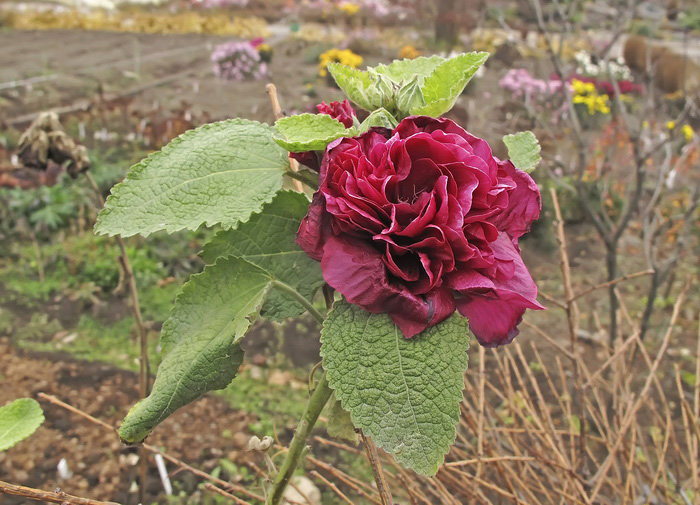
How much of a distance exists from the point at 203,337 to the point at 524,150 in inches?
16.1

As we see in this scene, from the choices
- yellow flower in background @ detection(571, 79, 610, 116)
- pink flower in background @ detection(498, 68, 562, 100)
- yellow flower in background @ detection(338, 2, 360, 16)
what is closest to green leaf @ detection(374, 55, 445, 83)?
yellow flower in background @ detection(571, 79, 610, 116)

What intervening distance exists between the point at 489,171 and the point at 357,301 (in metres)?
0.17

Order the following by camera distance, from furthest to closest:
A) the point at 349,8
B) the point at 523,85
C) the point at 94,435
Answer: the point at 349,8 → the point at 523,85 → the point at 94,435

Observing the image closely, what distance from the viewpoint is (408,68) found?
2.53 ft

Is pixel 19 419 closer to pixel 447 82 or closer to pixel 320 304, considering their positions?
pixel 447 82

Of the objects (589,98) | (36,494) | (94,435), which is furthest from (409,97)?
(589,98)

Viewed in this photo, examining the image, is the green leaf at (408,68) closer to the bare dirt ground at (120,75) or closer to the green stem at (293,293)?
the green stem at (293,293)

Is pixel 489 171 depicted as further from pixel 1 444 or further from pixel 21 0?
pixel 21 0

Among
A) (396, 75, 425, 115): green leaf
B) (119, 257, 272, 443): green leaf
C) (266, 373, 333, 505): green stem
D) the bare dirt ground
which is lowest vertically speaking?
the bare dirt ground

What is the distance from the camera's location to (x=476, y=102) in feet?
22.9

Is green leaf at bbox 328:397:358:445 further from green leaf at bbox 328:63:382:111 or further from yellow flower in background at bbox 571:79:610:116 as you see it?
yellow flower in background at bbox 571:79:610:116

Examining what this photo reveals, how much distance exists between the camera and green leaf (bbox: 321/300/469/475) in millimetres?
559

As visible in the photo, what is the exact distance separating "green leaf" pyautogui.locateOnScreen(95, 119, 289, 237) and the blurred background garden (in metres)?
0.33

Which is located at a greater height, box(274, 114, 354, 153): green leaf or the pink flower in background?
box(274, 114, 354, 153): green leaf
